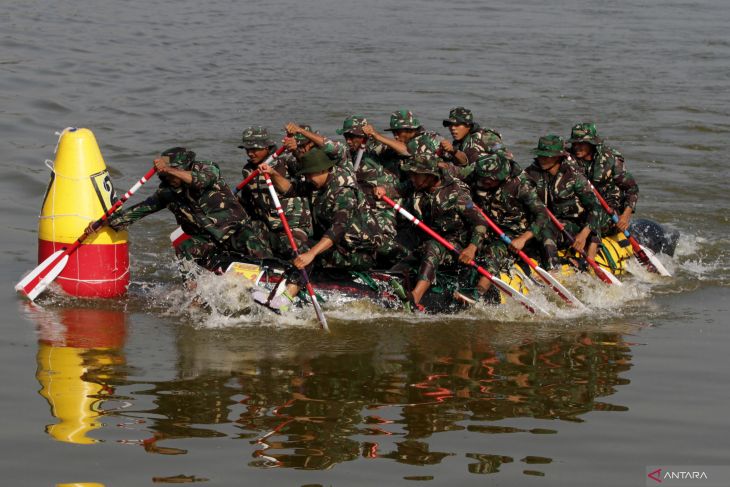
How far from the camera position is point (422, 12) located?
37.1 meters

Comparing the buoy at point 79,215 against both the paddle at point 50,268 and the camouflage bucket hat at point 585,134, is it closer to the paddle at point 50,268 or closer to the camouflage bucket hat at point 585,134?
the paddle at point 50,268

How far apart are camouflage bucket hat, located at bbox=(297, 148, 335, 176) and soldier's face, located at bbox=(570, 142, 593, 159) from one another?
4210mm

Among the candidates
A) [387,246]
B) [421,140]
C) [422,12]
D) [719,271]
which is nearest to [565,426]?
[387,246]

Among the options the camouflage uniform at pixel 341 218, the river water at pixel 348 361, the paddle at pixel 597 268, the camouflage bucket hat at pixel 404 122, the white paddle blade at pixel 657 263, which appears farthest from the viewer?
the white paddle blade at pixel 657 263

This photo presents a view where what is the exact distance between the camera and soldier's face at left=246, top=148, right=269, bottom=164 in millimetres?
12906

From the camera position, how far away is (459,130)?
14.7 m

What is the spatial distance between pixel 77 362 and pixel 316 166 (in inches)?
121

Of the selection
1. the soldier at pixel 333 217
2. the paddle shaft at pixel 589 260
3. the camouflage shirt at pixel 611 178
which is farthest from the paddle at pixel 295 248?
the camouflage shirt at pixel 611 178

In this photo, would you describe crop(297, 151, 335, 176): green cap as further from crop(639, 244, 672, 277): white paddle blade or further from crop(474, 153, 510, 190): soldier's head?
crop(639, 244, 672, 277): white paddle blade

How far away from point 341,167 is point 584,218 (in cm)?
390

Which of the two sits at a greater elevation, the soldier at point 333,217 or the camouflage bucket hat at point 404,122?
the camouflage bucket hat at point 404,122

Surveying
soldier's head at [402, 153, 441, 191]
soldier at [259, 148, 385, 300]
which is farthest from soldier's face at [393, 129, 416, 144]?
soldier at [259, 148, 385, 300]

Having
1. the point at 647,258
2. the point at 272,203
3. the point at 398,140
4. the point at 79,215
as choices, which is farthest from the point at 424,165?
the point at 647,258

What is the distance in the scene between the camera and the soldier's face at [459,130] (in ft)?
48.1
